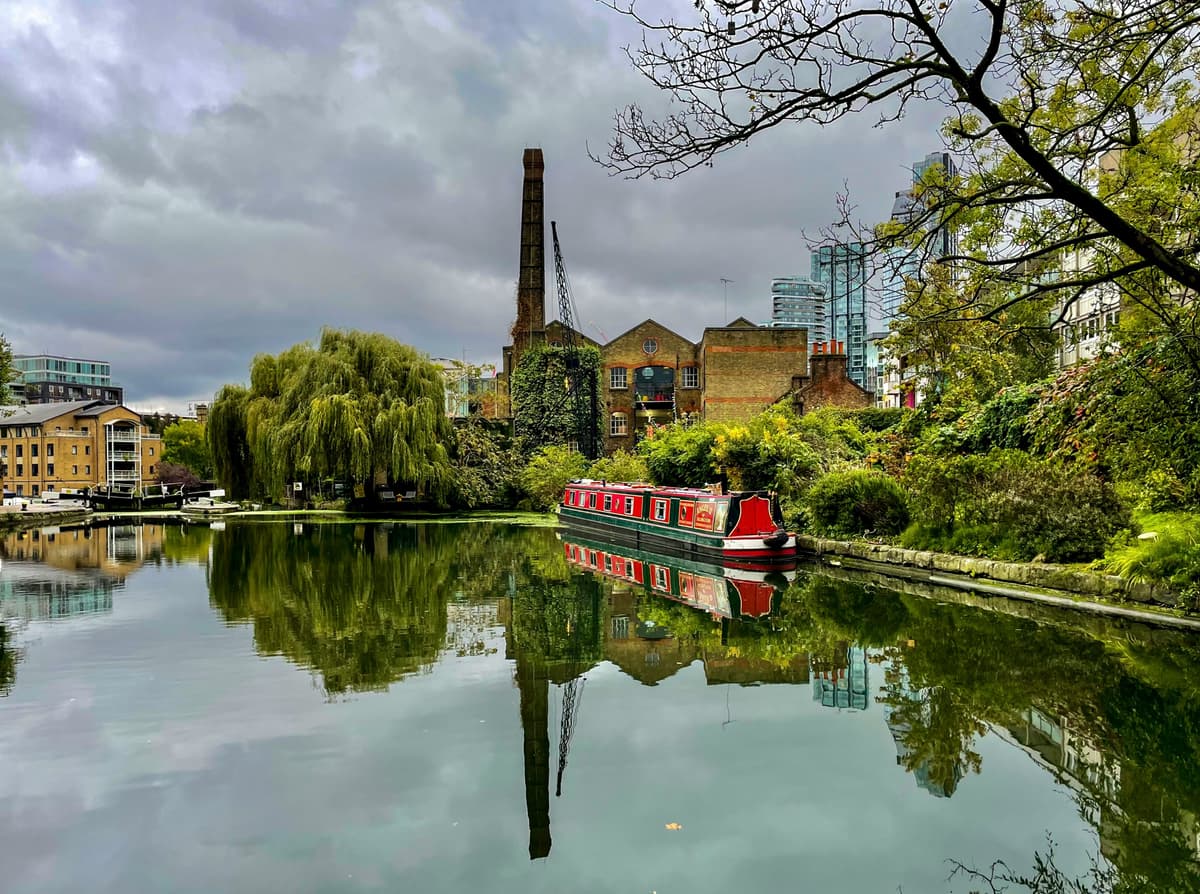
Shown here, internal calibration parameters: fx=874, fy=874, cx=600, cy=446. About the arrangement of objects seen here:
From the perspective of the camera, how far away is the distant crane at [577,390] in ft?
122

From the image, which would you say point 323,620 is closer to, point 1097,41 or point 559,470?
point 1097,41

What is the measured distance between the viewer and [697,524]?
16766 millimetres

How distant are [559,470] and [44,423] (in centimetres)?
4163

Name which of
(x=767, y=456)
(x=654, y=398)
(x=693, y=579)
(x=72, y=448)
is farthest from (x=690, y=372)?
(x=72, y=448)

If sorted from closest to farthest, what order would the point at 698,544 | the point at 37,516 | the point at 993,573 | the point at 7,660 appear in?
the point at 7,660 < the point at 993,573 < the point at 698,544 < the point at 37,516

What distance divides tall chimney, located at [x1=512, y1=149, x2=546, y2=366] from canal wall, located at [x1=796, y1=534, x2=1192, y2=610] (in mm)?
25531

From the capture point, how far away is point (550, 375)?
123 feet

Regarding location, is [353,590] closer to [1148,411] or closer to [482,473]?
[1148,411]

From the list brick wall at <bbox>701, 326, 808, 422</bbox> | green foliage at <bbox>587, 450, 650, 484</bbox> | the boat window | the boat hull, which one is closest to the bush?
the boat hull

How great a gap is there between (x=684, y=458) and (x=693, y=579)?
350 inches

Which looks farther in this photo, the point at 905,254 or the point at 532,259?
the point at 532,259

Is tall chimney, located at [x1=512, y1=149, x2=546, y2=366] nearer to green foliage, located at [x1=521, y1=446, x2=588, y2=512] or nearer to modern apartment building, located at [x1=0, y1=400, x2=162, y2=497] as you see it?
green foliage, located at [x1=521, y1=446, x2=588, y2=512]

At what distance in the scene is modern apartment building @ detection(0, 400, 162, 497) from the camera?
55500mm

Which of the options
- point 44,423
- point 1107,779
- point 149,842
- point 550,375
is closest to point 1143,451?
point 1107,779
